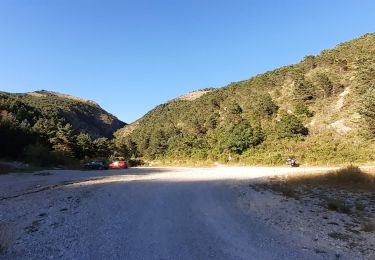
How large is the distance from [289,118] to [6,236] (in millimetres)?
66871

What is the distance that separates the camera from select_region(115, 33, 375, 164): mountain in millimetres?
51250

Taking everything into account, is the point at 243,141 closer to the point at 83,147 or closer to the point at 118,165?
the point at 118,165

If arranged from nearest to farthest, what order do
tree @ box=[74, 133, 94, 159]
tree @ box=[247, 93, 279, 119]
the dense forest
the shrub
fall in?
1. the shrub
2. the dense forest
3. tree @ box=[74, 133, 94, 159]
4. tree @ box=[247, 93, 279, 119]

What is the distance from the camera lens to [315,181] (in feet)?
70.9

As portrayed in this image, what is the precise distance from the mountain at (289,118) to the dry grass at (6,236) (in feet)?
117

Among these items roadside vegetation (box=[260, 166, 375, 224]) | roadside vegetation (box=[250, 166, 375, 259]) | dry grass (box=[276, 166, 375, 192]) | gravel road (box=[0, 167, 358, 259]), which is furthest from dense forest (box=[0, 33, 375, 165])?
gravel road (box=[0, 167, 358, 259])

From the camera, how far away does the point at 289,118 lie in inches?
2815

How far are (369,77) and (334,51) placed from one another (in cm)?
3747

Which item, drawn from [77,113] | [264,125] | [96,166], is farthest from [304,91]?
[77,113]

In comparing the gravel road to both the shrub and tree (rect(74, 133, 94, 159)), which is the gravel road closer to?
the shrub

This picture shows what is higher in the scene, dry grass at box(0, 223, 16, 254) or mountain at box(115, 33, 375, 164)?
mountain at box(115, 33, 375, 164)

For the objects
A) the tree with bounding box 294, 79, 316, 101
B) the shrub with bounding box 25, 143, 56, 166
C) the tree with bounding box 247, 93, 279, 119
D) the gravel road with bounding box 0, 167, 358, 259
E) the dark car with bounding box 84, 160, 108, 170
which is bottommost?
the gravel road with bounding box 0, 167, 358, 259

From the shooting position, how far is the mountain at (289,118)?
168ft

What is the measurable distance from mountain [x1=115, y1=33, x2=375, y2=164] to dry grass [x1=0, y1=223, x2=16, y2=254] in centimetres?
3579
